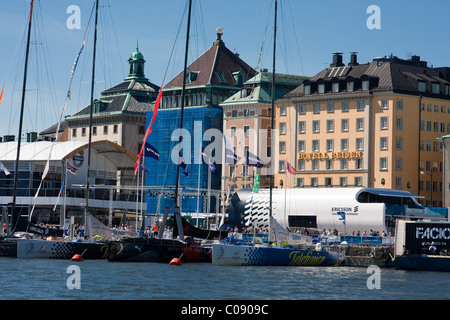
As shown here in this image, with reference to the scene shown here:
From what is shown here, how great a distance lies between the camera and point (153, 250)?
74.2 meters

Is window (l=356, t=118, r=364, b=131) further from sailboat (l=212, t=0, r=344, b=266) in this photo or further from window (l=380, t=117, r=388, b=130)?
sailboat (l=212, t=0, r=344, b=266)

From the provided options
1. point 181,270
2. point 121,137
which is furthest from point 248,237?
point 121,137

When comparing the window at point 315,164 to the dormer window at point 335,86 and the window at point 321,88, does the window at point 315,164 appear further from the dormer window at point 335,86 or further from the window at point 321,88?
the dormer window at point 335,86

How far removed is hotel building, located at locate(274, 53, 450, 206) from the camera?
125 metres

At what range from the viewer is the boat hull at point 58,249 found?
80812 mm

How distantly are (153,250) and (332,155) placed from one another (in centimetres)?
5989

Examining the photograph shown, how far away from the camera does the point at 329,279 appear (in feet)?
212

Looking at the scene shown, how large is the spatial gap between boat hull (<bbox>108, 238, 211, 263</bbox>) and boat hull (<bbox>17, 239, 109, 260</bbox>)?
570 cm

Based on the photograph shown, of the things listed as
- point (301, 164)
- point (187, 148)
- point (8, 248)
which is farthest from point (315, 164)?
point (8, 248)

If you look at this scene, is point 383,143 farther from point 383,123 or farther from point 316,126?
point 316,126

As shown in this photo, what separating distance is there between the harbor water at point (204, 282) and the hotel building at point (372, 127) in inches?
1992

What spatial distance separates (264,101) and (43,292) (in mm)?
95663
